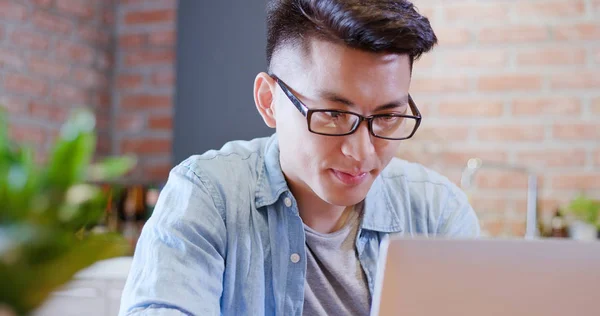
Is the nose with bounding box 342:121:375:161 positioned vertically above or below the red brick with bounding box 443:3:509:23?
below

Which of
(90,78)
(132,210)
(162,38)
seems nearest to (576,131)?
(132,210)

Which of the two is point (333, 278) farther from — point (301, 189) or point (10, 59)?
point (10, 59)

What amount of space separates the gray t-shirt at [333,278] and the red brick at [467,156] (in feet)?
4.53

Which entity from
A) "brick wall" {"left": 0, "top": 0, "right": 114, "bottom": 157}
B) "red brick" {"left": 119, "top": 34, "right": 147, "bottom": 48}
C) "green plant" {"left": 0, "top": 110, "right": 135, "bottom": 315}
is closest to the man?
"green plant" {"left": 0, "top": 110, "right": 135, "bottom": 315}

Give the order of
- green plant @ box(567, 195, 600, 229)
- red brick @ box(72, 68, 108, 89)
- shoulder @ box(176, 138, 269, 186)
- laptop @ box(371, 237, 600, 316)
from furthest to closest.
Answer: red brick @ box(72, 68, 108, 89) → green plant @ box(567, 195, 600, 229) → shoulder @ box(176, 138, 269, 186) → laptop @ box(371, 237, 600, 316)

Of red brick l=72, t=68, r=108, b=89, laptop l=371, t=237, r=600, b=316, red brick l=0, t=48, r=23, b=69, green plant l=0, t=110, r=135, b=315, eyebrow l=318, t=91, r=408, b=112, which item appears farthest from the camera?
red brick l=72, t=68, r=108, b=89

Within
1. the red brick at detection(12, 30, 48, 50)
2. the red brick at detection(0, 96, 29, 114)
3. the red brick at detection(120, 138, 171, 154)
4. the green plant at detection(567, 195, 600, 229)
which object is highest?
the red brick at detection(12, 30, 48, 50)

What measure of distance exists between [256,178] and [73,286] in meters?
0.90

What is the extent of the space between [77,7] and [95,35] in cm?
16

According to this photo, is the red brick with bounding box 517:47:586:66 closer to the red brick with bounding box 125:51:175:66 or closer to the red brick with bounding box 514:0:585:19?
the red brick with bounding box 514:0:585:19

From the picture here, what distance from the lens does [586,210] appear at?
7.67 feet

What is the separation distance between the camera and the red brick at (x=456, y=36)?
104 inches

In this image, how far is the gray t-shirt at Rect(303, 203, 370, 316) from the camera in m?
1.29

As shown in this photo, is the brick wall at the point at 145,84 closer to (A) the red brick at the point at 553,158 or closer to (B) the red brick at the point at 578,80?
(A) the red brick at the point at 553,158
